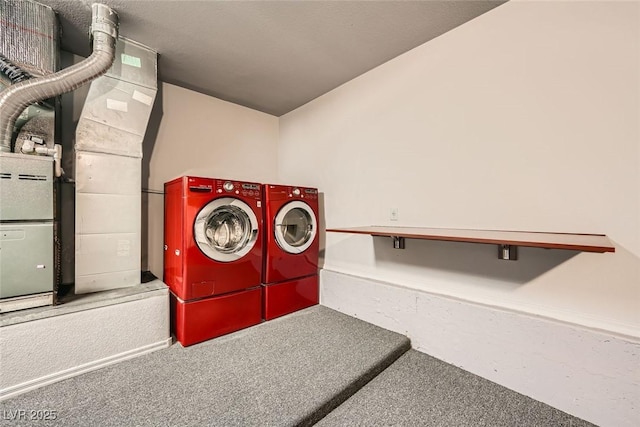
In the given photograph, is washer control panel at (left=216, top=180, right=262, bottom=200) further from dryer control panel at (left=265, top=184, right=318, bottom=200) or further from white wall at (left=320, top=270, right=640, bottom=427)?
white wall at (left=320, top=270, right=640, bottom=427)

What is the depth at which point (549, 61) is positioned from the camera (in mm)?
1628

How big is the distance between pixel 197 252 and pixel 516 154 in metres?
2.45

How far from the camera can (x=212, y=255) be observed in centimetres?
221

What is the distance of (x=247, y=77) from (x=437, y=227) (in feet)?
7.74

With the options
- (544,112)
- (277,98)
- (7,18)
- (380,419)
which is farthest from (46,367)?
(544,112)

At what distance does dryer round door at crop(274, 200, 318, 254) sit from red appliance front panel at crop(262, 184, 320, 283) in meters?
0.04

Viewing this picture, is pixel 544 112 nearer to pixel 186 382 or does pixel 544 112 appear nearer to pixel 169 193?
pixel 186 382

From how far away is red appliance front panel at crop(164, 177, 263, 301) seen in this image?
2107 mm

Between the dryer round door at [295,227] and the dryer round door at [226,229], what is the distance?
0.90ft

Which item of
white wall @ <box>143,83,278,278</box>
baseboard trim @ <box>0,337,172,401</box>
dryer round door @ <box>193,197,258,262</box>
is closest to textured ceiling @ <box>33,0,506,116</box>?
white wall @ <box>143,83,278,278</box>

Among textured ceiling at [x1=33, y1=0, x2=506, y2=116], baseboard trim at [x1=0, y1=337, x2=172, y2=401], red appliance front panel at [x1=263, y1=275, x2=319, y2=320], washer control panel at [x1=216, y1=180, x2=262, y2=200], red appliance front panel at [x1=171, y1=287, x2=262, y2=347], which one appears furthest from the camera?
red appliance front panel at [x1=263, y1=275, x2=319, y2=320]

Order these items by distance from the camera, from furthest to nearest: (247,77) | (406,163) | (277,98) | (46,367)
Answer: (277,98), (247,77), (406,163), (46,367)

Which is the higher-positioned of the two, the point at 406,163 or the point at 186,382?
the point at 406,163

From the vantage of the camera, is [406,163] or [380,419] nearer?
[380,419]
